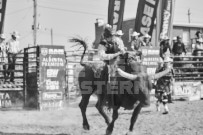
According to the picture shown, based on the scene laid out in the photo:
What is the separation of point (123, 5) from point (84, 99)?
9564mm

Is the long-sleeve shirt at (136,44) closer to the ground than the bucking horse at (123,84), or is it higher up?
higher up

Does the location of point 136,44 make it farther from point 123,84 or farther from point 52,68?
point 123,84

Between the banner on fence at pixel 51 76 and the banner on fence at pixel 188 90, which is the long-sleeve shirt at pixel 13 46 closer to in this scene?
the banner on fence at pixel 51 76

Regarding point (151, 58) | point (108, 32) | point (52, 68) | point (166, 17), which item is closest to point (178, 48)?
point (166, 17)

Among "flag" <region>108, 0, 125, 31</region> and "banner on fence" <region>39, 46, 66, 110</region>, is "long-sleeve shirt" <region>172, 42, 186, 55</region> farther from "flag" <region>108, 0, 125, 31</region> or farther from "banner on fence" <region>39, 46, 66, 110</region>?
"banner on fence" <region>39, 46, 66, 110</region>

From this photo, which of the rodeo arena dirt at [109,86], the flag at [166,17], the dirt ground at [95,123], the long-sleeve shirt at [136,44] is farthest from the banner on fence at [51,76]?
the flag at [166,17]

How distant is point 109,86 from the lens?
6879 mm

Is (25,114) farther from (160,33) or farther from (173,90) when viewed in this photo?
(160,33)

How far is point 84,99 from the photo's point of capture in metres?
7.98

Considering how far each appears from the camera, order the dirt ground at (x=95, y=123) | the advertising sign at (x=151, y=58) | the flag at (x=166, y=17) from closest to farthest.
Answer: the dirt ground at (x=95, y=123)
the advertising sign at (x=151, y=58)
the flag at (x=166, y=17)

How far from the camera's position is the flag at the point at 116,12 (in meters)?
16.7

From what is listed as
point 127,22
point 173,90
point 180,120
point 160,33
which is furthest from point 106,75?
point 127,22

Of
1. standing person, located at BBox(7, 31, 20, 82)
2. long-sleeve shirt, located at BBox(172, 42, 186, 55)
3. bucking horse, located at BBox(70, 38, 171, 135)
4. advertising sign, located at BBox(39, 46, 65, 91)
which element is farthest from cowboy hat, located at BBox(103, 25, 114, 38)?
long-sleeve shirt, located at BBox(172, 42, 186, 55)

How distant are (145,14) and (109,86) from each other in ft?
30.0
